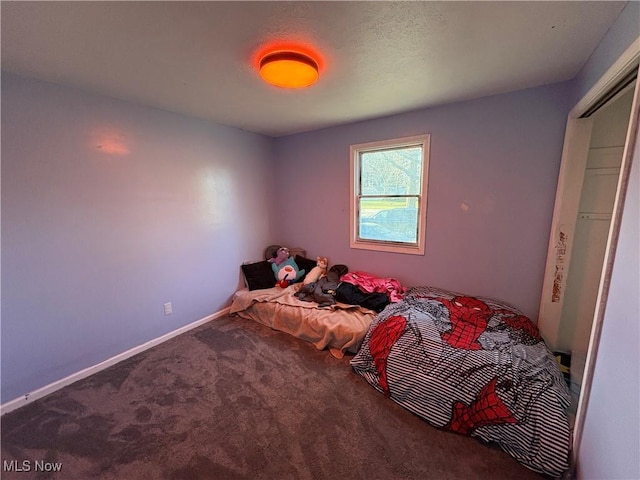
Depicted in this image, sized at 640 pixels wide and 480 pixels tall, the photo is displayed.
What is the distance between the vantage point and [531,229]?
215 cm

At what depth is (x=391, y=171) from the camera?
112 inches

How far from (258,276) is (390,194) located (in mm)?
1967

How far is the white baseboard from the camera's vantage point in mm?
1716

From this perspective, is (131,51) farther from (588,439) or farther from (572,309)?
(572,309)

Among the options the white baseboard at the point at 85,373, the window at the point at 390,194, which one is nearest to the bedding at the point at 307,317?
the white baseboard at the point at 85,373

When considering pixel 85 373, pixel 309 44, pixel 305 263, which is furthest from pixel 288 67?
pixel 85 373

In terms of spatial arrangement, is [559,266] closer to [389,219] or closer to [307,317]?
[389,219]

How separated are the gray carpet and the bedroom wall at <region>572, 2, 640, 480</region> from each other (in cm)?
44

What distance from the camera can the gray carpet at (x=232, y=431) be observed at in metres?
1.31

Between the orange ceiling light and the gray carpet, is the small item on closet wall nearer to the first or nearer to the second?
the gray carpet

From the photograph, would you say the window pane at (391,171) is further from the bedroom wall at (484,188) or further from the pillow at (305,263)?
the pillow at (305,263)

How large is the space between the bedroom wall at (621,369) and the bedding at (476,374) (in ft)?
0.57

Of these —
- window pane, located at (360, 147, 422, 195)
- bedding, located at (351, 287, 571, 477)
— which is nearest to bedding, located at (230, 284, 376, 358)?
bedding, located at (351, 287, 571, 477)

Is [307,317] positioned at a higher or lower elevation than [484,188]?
lower
